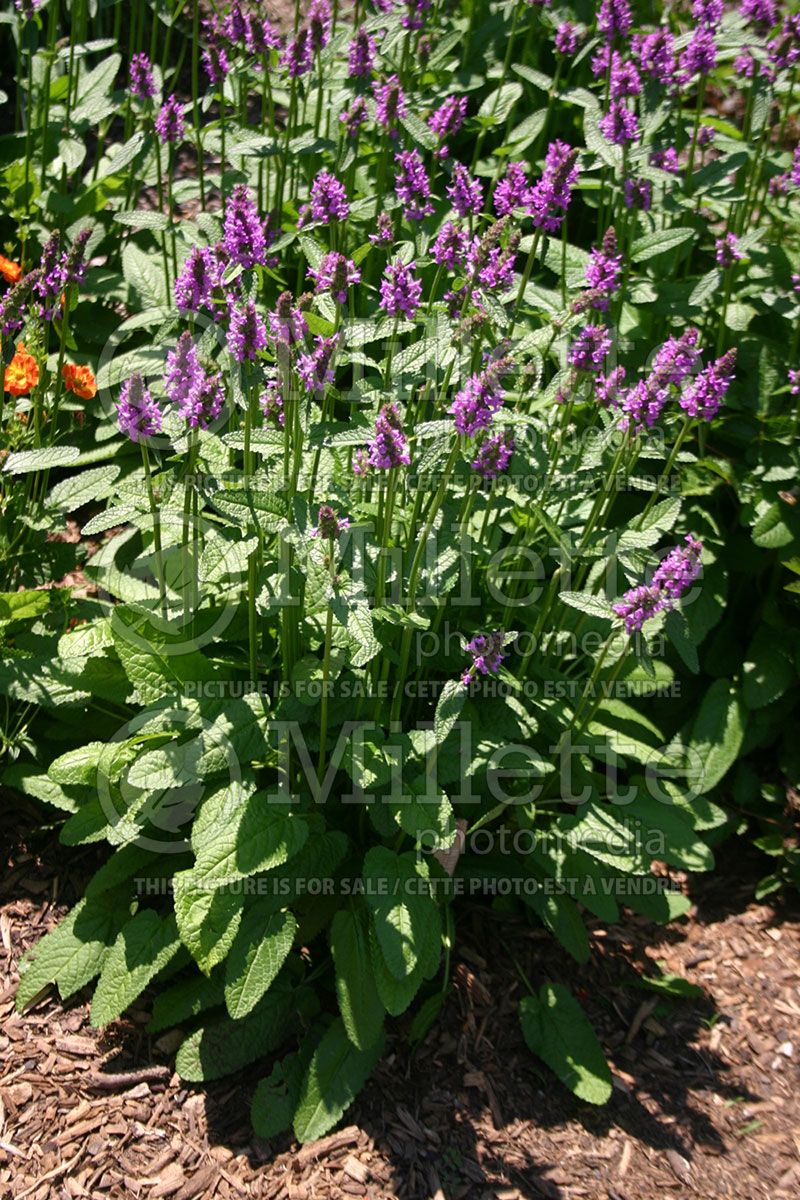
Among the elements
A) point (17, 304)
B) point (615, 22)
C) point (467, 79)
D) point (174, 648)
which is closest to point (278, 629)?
point (174, 648)

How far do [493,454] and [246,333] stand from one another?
651mm

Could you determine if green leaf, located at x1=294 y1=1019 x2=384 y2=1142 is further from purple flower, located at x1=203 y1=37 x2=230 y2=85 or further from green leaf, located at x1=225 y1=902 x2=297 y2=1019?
purple flower, located at x1=203 y1=37 x2=230 y2=85

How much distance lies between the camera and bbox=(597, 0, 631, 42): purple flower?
3549 millimetres

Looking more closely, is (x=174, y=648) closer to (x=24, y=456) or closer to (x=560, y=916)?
(x=24, y=456)

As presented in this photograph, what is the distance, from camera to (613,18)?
3.57m

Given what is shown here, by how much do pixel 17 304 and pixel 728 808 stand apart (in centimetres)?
278

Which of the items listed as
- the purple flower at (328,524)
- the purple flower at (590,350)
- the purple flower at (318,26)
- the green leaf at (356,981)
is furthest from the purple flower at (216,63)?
the green leaf at (356,981)

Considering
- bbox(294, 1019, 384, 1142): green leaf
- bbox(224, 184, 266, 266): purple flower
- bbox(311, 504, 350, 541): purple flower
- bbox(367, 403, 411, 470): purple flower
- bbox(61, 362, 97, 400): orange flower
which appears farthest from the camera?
bbox(61, 362, 97, 400): orange flower

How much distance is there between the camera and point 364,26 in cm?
375

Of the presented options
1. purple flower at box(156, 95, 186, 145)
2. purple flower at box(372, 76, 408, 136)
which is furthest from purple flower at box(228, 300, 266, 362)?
purple flower at box(156, 95, 186, 145)

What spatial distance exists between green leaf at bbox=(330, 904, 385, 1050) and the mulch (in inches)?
9.6

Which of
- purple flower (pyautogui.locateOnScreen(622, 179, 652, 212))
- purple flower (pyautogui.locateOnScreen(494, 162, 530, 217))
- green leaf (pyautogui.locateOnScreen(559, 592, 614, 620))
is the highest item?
purple flower (pyautogui.locateOnScreen(494, 162, 530, 217))

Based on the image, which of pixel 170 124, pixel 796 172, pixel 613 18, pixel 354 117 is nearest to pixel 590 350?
pixel 354 117

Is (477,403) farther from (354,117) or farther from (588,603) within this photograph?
(354,117)
